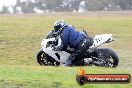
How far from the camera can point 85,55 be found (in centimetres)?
1662

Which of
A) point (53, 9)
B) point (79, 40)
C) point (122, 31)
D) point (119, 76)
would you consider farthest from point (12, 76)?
point (53, 9)

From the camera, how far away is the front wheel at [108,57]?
1603cm

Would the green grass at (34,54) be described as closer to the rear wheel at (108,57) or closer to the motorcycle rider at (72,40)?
the rear wheel at (108,57)

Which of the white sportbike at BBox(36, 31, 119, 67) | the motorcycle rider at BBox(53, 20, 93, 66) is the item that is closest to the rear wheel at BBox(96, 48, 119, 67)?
the white sportbike at BBox(36, 31, 119, 67)

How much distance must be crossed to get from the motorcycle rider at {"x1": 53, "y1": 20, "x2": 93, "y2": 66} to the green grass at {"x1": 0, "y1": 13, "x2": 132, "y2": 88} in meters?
1.21

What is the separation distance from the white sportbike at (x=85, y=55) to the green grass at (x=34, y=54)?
0.53m

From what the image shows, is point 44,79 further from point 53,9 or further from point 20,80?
point 53,9

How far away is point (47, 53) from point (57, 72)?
154 inches

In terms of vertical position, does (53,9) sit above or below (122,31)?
below

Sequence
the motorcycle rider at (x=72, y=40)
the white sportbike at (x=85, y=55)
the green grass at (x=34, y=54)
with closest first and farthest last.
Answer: the green grass at (x=34, y=54) → the white sportbike at (x=85, y=55) → the motorcycle rider at (x=72, y=40)

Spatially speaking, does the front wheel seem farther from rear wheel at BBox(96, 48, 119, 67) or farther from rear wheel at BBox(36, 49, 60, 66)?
rear wheel at BBox(36, 49, 60, 66)

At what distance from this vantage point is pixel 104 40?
53.3 feet

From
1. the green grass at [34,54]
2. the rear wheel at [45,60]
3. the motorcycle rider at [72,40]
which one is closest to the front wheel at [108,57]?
the green grass at [34,54]

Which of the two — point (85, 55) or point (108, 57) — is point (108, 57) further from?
point (85, 55)
